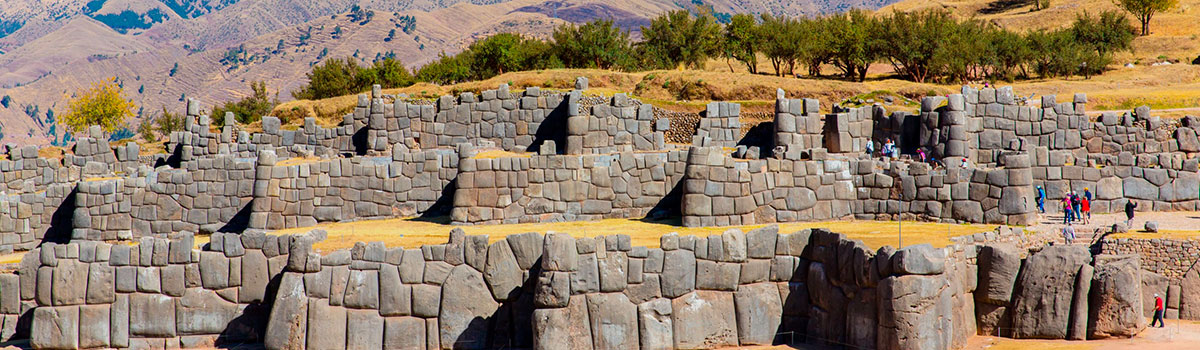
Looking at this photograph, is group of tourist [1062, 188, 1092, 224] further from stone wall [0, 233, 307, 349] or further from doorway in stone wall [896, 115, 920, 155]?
stone wall [0, 233, 307, 349]

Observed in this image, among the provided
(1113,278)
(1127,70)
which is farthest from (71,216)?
(1127,70)

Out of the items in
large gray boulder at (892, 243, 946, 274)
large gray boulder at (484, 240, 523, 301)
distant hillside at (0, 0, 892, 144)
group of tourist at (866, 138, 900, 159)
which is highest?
distant hillside at (0, 0, 892, 144)

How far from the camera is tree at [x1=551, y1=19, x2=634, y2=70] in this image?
54.1 metres

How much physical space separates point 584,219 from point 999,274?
33.7 ft

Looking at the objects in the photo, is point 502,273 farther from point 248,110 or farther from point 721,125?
point 248,110

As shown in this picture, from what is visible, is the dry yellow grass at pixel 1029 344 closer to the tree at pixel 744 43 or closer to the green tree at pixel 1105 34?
the tree at pixel 744 43

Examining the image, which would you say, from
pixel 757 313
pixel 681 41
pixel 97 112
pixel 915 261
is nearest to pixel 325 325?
pixel 757 313

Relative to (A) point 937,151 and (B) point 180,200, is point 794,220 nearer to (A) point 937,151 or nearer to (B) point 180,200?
(A) point 937,151

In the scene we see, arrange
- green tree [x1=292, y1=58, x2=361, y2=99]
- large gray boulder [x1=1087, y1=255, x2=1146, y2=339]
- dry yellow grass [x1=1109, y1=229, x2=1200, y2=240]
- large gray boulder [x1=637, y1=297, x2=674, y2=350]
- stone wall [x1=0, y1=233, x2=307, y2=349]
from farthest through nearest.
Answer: green tree [x1=292, y1=58, x2=361, y2=99] < dry yellow grass [x1=1109, y1=229, x2=1200, y2=240] < stone wall [x1=0, y1=233, x2=307, y2=349] < large gray boulder [x1=637, y1=297, x2=674, y2=350] < large gray boulder [x1=1087, y1=255, x2=1146, y2=339]

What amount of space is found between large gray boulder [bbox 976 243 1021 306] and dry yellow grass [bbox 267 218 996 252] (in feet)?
2.50

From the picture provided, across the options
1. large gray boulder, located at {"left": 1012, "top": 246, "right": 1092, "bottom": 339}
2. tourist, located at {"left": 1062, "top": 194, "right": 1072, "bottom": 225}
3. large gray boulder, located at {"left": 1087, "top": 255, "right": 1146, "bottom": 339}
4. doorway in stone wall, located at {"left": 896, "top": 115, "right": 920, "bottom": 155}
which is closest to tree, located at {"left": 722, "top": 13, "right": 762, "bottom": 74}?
doorway in stone wall, located at {"left": 896, "top": 115, "right": 920, "bottom": 155}

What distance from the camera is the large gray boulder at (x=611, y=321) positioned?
21938 millimetres

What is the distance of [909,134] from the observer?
1309 inches

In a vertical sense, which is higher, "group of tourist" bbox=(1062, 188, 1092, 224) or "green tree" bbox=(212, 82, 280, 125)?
"green tree" bbox=(212, 82, 280, 125)
